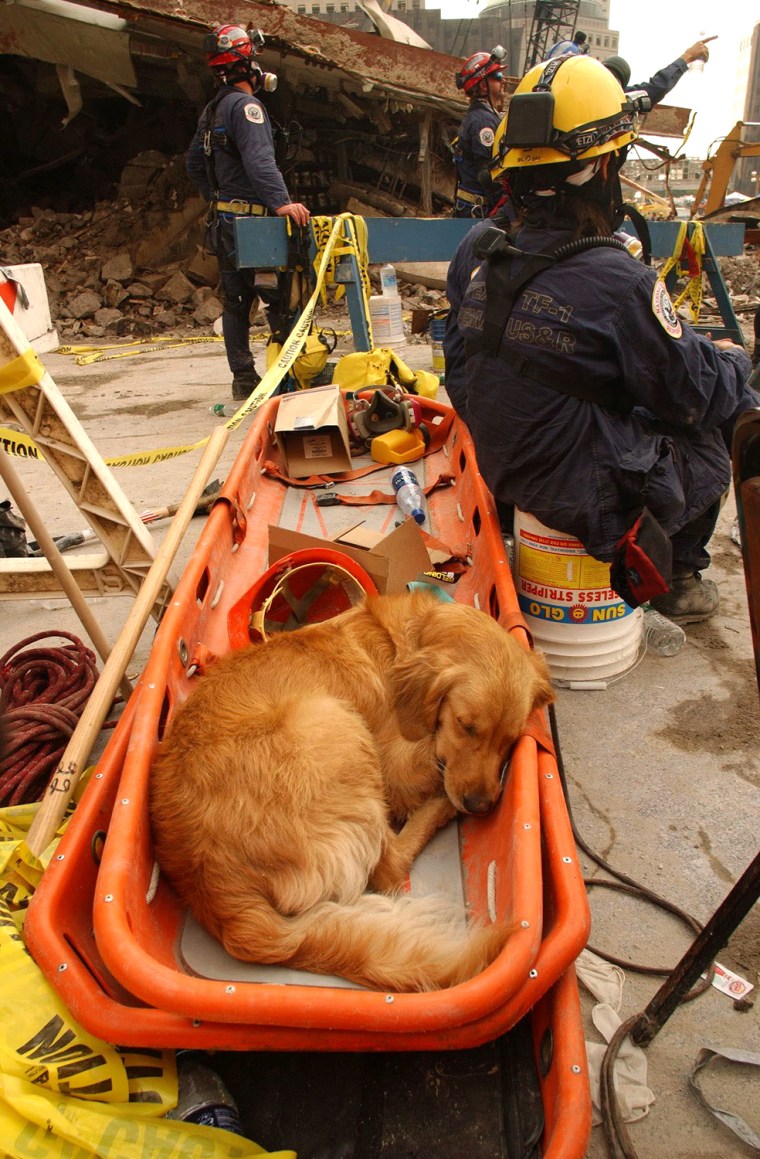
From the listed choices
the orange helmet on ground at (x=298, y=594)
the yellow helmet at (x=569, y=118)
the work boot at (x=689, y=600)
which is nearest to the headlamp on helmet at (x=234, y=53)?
the yellow helmet at (x=569, y=118)

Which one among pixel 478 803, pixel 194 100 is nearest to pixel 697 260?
pixel 478 803

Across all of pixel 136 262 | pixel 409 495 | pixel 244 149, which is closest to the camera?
pixel 409 495

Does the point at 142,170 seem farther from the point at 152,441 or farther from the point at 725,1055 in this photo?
the point at 725,1055

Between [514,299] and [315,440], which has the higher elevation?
[514,299]

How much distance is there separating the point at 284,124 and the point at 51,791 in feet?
57.6

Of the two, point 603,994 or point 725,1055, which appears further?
point 603,994

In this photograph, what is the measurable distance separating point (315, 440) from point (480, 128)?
215 inches

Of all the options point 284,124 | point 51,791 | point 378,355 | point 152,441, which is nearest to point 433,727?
point 51,791

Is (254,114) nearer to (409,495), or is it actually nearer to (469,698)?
(409,495)

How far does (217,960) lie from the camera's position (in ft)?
5.96

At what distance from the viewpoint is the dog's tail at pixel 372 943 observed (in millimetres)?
1575

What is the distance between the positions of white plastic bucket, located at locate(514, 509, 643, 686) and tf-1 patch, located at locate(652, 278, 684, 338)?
0.92 meters

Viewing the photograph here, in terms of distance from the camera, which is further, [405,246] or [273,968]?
[405,246]

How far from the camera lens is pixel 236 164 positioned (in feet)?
23.9
